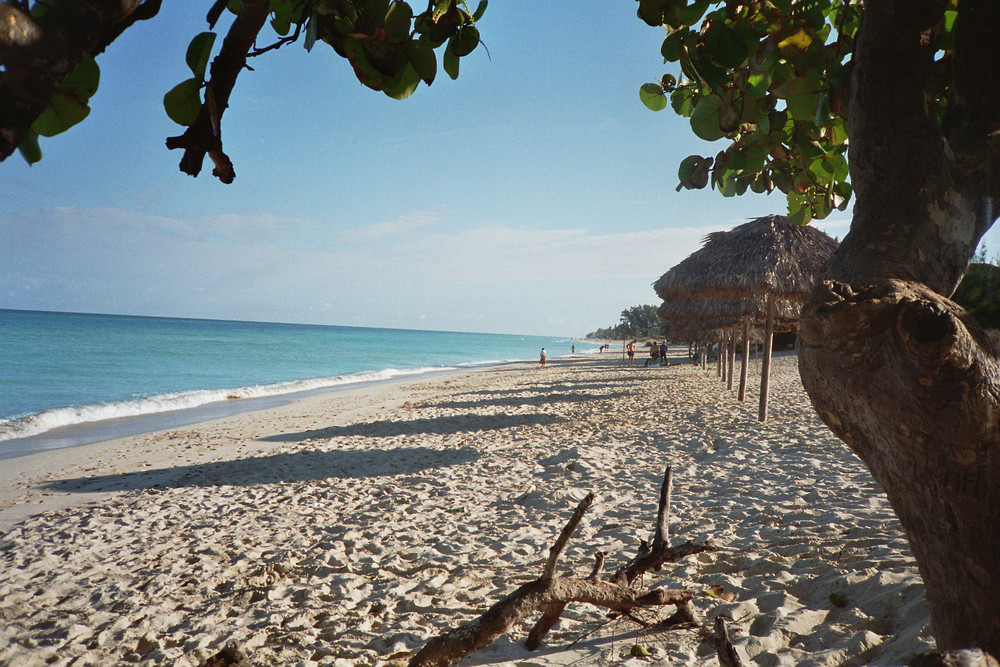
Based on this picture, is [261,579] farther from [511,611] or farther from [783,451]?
[783,451]

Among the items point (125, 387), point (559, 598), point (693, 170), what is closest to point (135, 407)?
point (125, 387)

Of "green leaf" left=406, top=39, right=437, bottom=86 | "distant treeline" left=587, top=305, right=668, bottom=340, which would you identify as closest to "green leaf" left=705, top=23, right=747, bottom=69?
"green leaf" left=406, top=39, right=437, bottom=86

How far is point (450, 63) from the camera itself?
126 cm

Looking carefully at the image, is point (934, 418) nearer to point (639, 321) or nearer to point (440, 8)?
point (440, 8)

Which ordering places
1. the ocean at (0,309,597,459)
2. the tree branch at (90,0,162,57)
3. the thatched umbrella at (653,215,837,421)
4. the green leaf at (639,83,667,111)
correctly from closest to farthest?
the tree branch at (90,0,162,57) → the green leaf at (639,83,667,111) → the thatched umbrella at (653,215,837,421) → the ocean at (0,309,597,459)

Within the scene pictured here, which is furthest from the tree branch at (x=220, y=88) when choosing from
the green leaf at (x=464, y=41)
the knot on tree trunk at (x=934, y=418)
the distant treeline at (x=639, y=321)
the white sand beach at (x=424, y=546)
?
the distant treeline at (x=639, y=321)

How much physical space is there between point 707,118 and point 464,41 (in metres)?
0.86

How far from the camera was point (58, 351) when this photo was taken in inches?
1303

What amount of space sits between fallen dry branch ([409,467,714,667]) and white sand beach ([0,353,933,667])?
32.2 inches

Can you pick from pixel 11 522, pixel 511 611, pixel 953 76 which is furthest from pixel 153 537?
pixel 953 76

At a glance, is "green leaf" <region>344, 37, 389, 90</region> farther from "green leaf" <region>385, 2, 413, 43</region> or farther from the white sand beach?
the white sand beach

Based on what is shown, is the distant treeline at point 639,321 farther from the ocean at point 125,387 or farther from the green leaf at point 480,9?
the green leaf at point 480,9

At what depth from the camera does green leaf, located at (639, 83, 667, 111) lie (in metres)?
1.94

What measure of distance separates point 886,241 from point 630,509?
4115 millimetres
